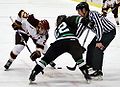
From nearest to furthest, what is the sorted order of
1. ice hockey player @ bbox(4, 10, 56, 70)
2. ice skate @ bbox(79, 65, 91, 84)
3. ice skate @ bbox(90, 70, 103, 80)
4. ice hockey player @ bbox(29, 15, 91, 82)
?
ice hockey player @ bbox(29, 15, 91, 82) → ice skate @ bbox(79, 65, 91, 84) → ice hockey player @ bbox(4, 10, 56, 70) → ice skate @ bbox(90, 70, 103, 80)

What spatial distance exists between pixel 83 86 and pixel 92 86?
0.30ft

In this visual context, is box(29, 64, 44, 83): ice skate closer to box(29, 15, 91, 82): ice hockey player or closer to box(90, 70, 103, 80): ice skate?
box(29, 15, 91, 82): ice hockey player

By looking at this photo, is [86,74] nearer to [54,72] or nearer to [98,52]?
[98,52]

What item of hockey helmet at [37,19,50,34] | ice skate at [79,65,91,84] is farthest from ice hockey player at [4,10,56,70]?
ice skate at [79,65,91,84]

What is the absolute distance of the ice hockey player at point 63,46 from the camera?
4566 mm

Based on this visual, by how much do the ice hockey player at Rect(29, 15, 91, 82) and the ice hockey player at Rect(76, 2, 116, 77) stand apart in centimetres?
11

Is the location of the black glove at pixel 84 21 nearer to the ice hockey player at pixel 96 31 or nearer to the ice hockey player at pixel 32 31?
the ice hockey player at pixel 96 31

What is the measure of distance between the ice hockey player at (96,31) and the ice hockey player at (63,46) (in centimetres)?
11

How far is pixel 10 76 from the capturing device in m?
5.09

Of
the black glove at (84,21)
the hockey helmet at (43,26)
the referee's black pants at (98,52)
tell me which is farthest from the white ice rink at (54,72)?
the black glove at (84,21)

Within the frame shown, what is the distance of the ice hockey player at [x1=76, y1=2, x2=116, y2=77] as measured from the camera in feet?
15.3

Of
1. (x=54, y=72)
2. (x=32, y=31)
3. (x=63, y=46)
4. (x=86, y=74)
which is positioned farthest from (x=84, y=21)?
(x=54, y=72)

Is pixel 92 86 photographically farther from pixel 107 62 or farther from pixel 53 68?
pixel 107 62

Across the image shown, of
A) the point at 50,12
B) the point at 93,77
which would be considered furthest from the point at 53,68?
the point at 50,12
